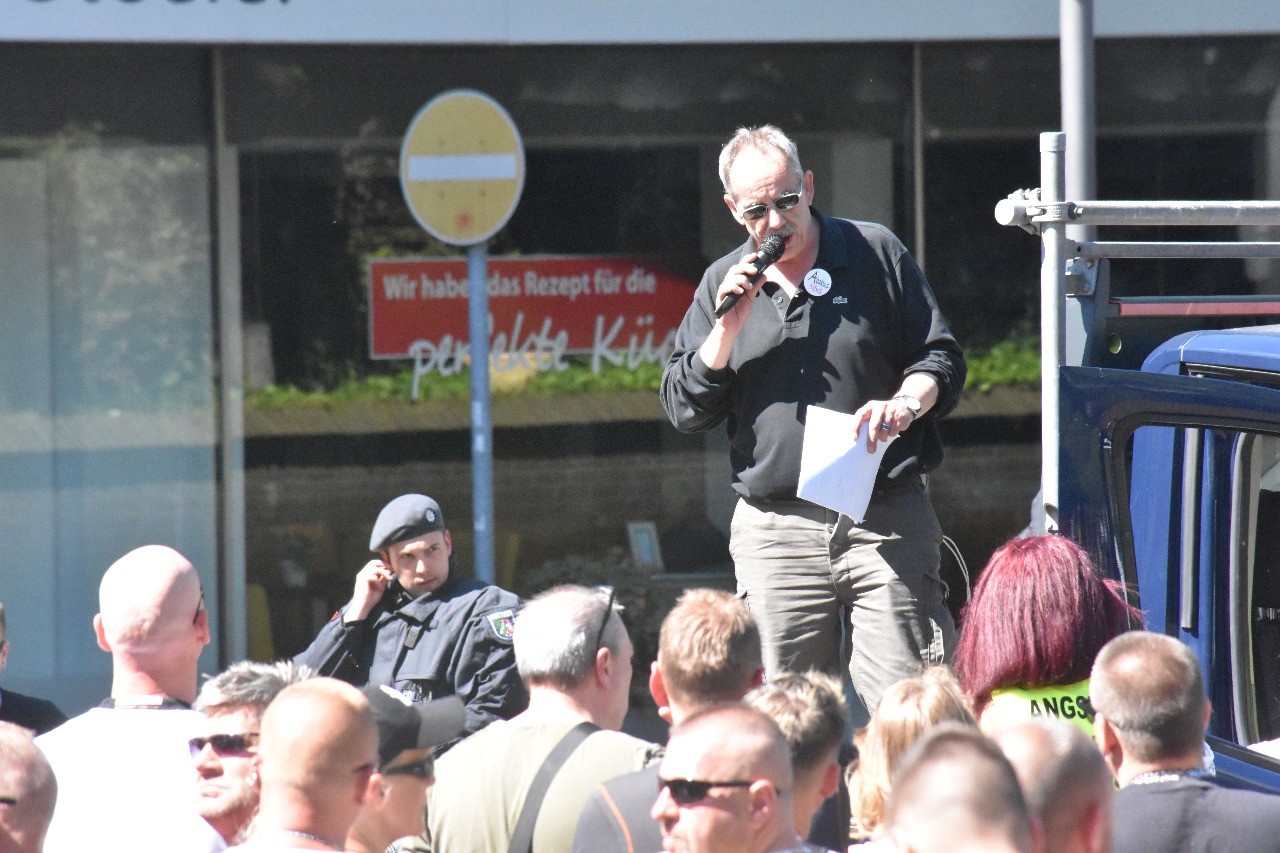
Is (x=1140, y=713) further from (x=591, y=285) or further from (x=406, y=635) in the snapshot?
(x=591, y=285)

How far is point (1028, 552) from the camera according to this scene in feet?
10.4

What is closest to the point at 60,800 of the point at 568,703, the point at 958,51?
the point at 568,703

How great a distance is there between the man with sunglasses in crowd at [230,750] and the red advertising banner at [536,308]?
179 inches

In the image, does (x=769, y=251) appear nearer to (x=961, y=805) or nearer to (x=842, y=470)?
(x=842, y=470)

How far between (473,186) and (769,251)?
2.65m

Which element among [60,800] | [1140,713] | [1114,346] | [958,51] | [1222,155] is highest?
[958,51]

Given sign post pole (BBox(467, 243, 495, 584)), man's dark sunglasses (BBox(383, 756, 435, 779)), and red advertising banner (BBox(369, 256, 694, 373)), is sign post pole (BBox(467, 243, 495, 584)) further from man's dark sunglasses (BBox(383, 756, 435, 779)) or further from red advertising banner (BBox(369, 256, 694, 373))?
man's dark sunglasses (BBox(383, 756, 435, 779))

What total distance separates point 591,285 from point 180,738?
4.71 metres

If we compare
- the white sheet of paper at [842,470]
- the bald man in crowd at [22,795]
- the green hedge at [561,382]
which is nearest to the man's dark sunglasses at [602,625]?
the white sheet of paper at [842,470]

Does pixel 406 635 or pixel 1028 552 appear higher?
pixel 1028 552

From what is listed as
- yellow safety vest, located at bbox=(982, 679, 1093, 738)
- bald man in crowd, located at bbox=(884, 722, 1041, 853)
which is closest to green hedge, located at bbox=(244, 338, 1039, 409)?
yellow safety vest, located at bbox=(982, 679, 1093, 738)

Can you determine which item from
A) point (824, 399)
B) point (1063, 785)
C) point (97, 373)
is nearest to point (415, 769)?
point (1063, 785)

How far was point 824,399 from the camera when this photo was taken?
3.86 m

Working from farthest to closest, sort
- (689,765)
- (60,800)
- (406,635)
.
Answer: (406,635)
(60,800)
(689,765)
